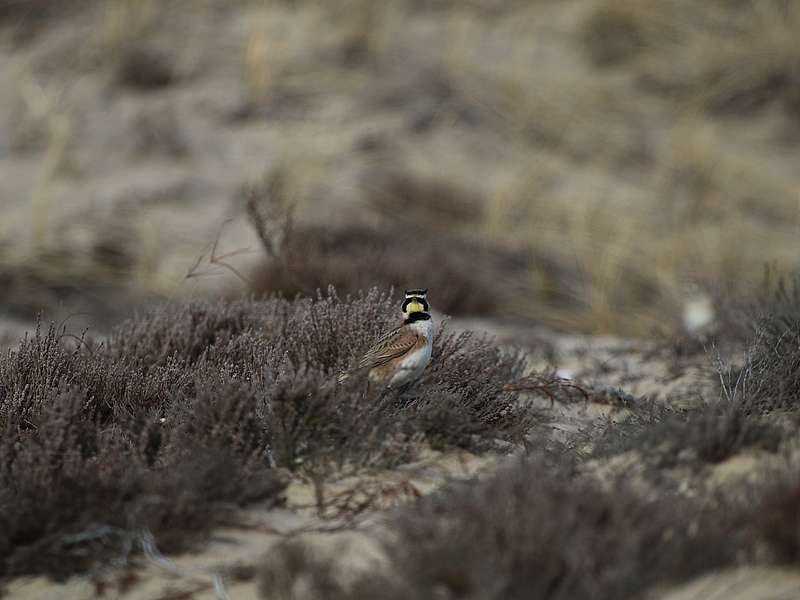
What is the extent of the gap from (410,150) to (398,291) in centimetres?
392

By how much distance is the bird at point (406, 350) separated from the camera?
11.8 ft

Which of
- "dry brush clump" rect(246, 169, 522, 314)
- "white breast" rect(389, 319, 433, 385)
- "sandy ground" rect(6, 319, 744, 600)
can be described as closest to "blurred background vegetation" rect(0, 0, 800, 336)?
"dry brush clump" rect(246, 169, 522, 314)

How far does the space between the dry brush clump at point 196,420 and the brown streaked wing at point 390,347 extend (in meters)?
0.13

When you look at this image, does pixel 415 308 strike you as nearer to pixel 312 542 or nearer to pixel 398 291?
pixel 312 542

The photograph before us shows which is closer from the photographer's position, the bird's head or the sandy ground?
the sandy ground

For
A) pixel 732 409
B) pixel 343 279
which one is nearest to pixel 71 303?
pixel 343 279

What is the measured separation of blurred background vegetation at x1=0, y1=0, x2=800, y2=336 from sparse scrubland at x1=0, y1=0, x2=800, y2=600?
0.04 m

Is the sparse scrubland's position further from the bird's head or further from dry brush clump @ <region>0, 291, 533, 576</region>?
the bird's head

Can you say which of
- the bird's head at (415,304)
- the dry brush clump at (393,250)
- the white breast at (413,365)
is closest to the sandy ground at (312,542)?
the white breast at (413,365)

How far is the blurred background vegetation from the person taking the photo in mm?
8094

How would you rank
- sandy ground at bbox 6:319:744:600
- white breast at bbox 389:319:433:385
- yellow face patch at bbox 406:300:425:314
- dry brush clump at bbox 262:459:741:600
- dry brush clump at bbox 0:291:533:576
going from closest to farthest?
1. dry brush clump at bbox 262:459:741:600
2. sandy ground at bbox 6:319:744:600
3. dry brush clump at bbox 0:291:533:576
4. white breast at bbox 389:319:433:385
5. yellow face patch at bbox 406:300:425:314

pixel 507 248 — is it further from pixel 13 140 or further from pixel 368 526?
pixel 368 526

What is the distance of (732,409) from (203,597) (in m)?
1.80

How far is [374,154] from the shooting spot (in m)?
10.5
